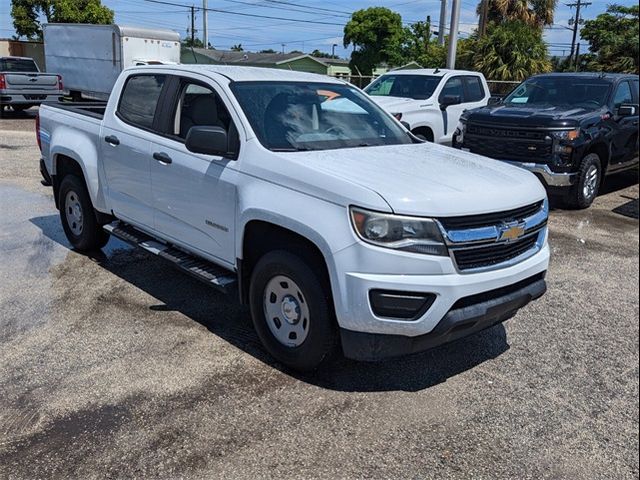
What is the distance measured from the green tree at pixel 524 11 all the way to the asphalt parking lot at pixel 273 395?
29821mm

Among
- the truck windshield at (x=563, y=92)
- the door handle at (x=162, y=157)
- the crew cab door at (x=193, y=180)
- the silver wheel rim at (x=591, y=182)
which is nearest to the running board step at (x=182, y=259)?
the crew cab door at (x=193, y=180)

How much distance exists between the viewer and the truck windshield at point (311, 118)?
437 centimetres

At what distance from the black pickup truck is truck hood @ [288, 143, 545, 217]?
15.1ft

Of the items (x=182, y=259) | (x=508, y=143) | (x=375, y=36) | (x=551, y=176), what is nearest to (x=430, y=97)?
(x=508, y=143)

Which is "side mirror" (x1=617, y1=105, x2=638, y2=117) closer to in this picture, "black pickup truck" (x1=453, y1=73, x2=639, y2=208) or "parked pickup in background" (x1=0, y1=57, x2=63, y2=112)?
"black pickup truck" (x1=453, y1=73, x2=639, y2=208)

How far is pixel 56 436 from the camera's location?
3.36 m

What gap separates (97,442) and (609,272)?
17.2ft

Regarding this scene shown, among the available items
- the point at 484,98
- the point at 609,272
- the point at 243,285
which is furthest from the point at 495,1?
the point at 243,285

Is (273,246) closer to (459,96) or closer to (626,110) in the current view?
(626,110)

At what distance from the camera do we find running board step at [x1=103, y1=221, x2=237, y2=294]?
4434 millimetres

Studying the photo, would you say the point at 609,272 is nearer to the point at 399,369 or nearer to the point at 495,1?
the point at 399,369

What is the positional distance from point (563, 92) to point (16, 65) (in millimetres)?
18697

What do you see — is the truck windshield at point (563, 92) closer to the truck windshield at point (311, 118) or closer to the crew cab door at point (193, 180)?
the truck windshield at point (311, 118)

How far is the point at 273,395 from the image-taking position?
12.5ft
